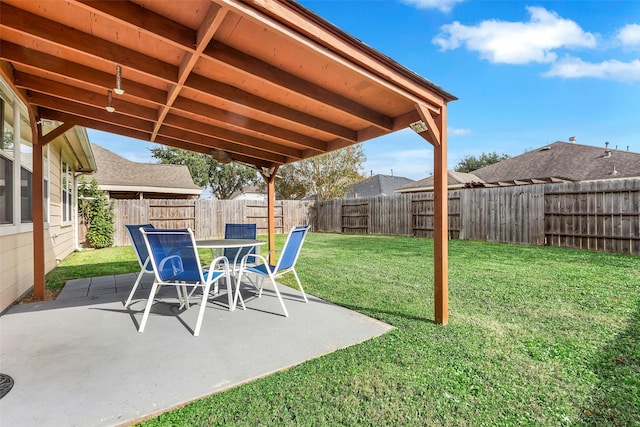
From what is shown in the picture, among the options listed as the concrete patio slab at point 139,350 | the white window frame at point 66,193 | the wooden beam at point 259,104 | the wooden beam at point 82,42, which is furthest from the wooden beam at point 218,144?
the white window frame at point 66,193

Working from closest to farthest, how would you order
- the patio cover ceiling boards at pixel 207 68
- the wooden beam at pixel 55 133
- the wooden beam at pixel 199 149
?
the patio cover ceiling boards at pixel 207 68, the wooden beam at pixel 55 133, the wooden beam at pixel 199 149

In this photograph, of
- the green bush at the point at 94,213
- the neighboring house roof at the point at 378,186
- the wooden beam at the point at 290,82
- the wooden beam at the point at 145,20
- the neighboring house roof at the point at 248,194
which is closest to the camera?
the wooden beam at the point at 145,20

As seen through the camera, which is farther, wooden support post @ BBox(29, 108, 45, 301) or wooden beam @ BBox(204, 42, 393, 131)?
wooden support post @ BBox(29, 108, 45, 301)

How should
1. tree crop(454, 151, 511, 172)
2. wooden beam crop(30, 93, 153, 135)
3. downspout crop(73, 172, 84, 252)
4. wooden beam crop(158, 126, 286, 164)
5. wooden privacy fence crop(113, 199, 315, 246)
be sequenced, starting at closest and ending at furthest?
wooden beam crop(30, 93, 153, 135)
wooden beam crop(158, 126, 286, 164)
downspout crop(73, 172, 84, 252)
wooden privacy fence crop(113, 199, 315, 246)
tree crop(454, 151, 511, 172)

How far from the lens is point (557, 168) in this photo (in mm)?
14945

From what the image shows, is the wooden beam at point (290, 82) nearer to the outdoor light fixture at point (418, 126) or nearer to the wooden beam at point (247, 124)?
the outdoor light fixture at point (418, 126)

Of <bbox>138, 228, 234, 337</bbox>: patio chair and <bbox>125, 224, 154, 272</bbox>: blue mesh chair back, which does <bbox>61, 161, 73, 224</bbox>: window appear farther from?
<bbox>138, 228, 234, 337</bbox>: patio chair

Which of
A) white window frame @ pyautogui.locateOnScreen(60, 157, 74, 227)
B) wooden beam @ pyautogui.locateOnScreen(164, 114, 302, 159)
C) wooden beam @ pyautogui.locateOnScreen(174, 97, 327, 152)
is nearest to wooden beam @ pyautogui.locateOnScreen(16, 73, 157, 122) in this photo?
wooden beam @ pyautogui.locateOnScreen(164, 114, 302, 159)

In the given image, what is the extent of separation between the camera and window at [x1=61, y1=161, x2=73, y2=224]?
25.3 feet

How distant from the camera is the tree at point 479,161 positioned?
29.8 m

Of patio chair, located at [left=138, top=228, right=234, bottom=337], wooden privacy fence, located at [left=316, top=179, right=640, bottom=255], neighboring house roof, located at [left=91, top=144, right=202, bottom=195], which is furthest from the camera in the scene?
neighboring house roof, located at [left=91, top=144, right=202, bottom=195]

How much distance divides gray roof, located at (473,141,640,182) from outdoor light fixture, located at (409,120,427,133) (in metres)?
14.2

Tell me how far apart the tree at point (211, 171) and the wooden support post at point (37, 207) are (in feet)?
82.0

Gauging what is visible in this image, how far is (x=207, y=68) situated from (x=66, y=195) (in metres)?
7.56
